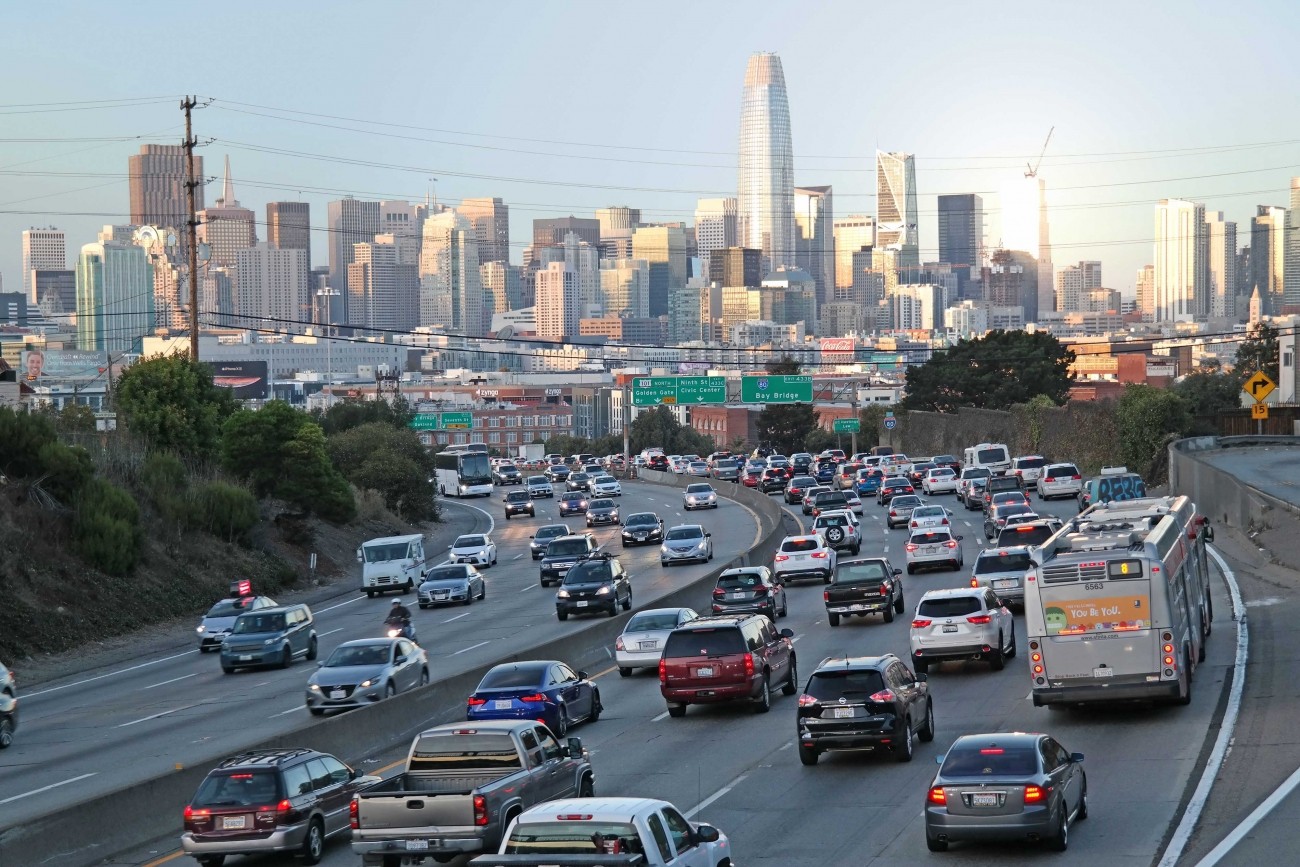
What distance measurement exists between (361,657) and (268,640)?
30.8ft

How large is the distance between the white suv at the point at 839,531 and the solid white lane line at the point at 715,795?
3151cm

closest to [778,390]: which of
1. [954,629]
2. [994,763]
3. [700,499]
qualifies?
[700,499]

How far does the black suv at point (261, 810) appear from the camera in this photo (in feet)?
60.0

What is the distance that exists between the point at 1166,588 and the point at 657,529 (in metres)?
42.5

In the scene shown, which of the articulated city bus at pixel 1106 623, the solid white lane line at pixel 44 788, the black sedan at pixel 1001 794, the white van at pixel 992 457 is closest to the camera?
the black sedan at pixel 1001 794

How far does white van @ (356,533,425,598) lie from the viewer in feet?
187

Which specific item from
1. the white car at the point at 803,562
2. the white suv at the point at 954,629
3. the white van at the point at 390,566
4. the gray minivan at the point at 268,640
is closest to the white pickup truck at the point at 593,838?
the white suv at the point at 954,629

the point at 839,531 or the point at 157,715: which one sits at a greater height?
the point at 839,531

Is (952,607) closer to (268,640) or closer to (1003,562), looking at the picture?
(1003,562)

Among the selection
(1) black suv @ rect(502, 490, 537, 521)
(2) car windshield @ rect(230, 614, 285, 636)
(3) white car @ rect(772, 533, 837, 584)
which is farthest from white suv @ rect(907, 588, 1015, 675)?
(1) black suv @ rect(502, 490, 537, 521)

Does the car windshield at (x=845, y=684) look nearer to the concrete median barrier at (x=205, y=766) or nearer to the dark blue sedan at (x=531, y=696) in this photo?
the dark blue sedan at (x=531, y=696)

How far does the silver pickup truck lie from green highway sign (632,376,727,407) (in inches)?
3690

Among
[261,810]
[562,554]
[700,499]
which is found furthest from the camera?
[700,499]

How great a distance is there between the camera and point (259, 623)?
1563 inches
